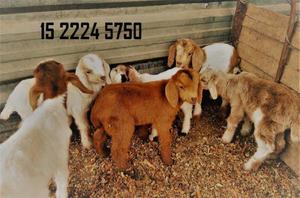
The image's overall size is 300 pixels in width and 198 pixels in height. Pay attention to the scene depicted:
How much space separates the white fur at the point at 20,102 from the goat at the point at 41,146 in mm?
186

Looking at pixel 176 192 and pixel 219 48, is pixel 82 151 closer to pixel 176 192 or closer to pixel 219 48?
pixel 176 192

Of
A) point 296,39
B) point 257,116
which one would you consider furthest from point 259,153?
point 296,39

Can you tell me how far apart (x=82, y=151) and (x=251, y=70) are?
137 centimetres

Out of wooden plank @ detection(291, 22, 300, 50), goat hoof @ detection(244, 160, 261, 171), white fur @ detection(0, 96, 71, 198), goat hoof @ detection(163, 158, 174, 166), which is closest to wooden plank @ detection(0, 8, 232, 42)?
white fur @ detection(0, 96, 71, 198)

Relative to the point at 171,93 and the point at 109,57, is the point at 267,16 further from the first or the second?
the point at 109,57

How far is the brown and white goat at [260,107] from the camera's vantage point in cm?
210

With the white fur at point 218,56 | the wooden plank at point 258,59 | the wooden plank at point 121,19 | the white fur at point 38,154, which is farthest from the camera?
the white fur at point 218,56

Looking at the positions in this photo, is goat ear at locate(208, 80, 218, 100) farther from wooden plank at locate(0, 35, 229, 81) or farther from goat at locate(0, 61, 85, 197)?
goat at locate(0, 61, 85, 197)

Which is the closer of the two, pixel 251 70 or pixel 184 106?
pixel 184 106

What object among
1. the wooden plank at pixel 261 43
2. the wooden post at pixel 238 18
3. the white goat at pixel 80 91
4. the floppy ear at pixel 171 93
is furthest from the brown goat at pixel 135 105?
the wooden post at pixel 238 18

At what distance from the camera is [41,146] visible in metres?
1.65

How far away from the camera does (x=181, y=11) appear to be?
2.44 m

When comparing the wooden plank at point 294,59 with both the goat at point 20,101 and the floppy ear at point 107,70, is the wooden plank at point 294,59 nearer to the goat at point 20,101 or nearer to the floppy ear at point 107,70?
the floppy ear at point 107,70

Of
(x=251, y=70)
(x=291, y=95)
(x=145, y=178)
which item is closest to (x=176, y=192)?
(x=145, y=178)
